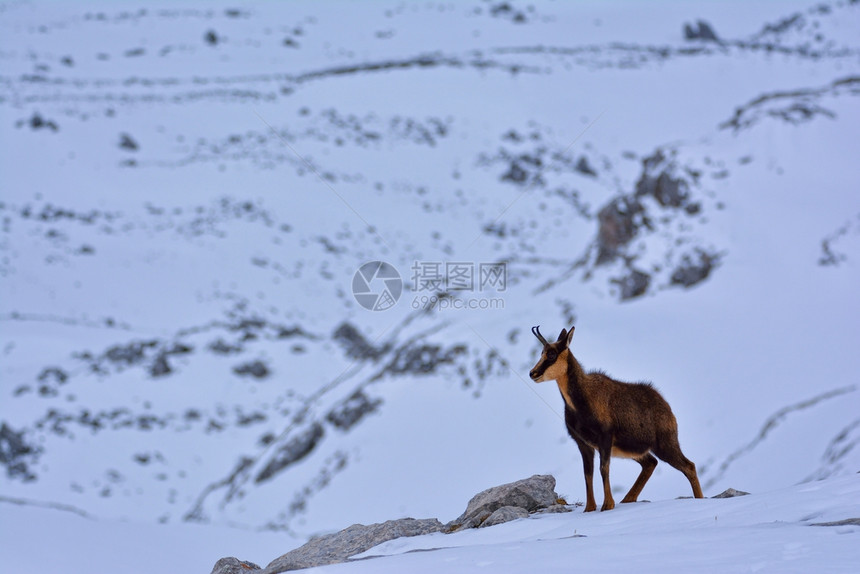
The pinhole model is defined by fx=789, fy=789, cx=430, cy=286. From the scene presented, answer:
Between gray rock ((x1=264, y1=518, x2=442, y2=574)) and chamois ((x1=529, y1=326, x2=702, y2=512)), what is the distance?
69.5 inches

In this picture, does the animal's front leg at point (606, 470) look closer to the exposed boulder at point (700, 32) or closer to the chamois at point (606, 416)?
the chamois at point (606, 416)

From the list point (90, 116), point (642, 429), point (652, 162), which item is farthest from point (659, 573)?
point (90, 116)

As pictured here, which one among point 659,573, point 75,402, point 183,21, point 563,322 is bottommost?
point 659,573

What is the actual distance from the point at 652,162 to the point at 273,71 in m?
35.7

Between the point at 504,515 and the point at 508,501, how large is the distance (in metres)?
0.49

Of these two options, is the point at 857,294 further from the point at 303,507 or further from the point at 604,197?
the point at 604,197

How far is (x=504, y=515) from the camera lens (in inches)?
302

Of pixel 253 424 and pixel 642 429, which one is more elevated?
pixel 253 424

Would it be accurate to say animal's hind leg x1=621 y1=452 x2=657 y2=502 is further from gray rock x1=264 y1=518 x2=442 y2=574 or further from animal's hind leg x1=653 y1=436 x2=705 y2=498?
gray rock x1=264 y1=518 x2=442 y2=574

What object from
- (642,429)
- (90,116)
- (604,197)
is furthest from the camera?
(90,116)

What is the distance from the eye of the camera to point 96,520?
1920 cm

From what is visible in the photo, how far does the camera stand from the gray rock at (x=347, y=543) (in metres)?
7.20

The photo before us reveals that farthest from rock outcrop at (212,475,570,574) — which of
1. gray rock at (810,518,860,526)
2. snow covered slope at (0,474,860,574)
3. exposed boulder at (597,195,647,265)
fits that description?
exposed boulder at (597,195,647,265)

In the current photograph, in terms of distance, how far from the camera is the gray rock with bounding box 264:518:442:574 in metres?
7.20
